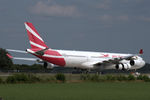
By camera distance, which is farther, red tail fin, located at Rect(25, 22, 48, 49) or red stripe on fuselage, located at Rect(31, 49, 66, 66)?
red stripe on fuselage, located at Rect(31, 49, 66, 66)

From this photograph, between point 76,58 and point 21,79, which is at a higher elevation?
point 76,58

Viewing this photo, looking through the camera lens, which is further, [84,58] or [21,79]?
[84,58]

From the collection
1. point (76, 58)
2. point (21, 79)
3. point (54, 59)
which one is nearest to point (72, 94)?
point (21, 79)

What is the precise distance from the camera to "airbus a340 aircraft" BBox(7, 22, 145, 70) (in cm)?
6397

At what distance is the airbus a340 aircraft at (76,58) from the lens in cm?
6397

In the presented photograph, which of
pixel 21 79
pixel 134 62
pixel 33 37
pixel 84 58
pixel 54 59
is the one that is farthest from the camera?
pixel 134 62

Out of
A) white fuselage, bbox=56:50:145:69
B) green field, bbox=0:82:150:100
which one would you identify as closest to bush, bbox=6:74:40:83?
green field, bbox=0:82:150:100

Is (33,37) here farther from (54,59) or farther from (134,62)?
(134,62)

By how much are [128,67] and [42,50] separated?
668 inches

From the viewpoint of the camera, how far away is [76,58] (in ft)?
220

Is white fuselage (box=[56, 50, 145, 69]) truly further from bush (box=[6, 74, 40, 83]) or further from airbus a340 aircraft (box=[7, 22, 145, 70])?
bush (box=[6, 74, 40, 83])

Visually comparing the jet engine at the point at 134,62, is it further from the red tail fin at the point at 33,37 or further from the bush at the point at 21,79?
the bush at the point at 21,79

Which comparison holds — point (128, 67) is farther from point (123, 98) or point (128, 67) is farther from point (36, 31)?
point (123, 98)

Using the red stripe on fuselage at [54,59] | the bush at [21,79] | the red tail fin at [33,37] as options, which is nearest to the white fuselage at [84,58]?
the red stripe on fuselage at [54,59]
